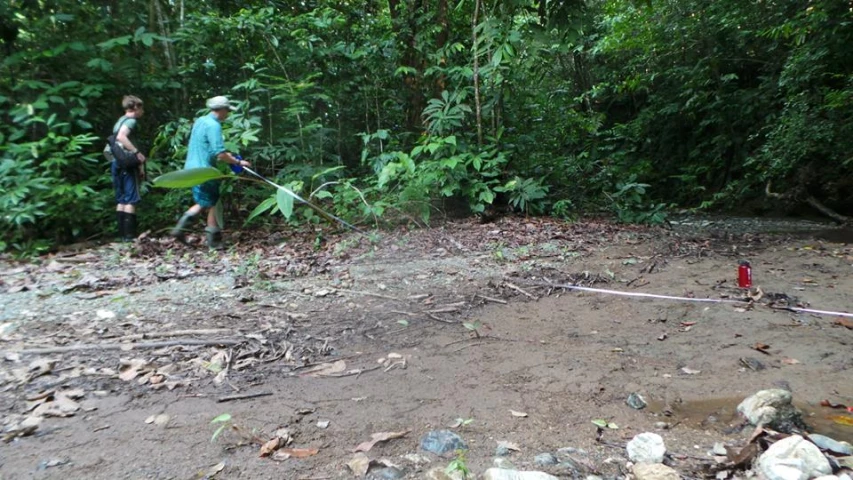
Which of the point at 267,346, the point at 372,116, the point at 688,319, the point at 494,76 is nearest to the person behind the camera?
the point at 267,346

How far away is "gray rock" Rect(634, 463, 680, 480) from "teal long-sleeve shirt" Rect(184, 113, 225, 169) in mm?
4945

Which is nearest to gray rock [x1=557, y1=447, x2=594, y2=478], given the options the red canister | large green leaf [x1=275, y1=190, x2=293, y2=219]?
the red canister

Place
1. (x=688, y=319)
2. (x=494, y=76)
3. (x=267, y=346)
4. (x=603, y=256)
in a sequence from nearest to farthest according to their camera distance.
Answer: (x=267, y=346) → (x=688, y=319) → (x=603, y=256) → (x=494, y=76)

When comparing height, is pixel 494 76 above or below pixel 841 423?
above

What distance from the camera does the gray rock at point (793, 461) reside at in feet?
6.37

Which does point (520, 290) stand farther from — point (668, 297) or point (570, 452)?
point (570, 452)

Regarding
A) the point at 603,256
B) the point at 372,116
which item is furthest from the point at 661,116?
the point at 603,256

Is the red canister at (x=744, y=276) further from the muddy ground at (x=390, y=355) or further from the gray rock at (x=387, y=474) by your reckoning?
the gray rock at (x=387, y=474)

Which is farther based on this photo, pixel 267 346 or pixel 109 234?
pixel 109 234

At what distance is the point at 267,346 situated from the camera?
314 centimetres

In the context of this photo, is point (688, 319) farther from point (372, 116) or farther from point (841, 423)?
point (372, 116)

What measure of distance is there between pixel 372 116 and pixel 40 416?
266 inches

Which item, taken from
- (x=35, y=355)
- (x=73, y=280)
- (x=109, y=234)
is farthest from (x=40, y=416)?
(x=109, y=234)

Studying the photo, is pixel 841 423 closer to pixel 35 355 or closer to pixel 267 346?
pixel 267 346
